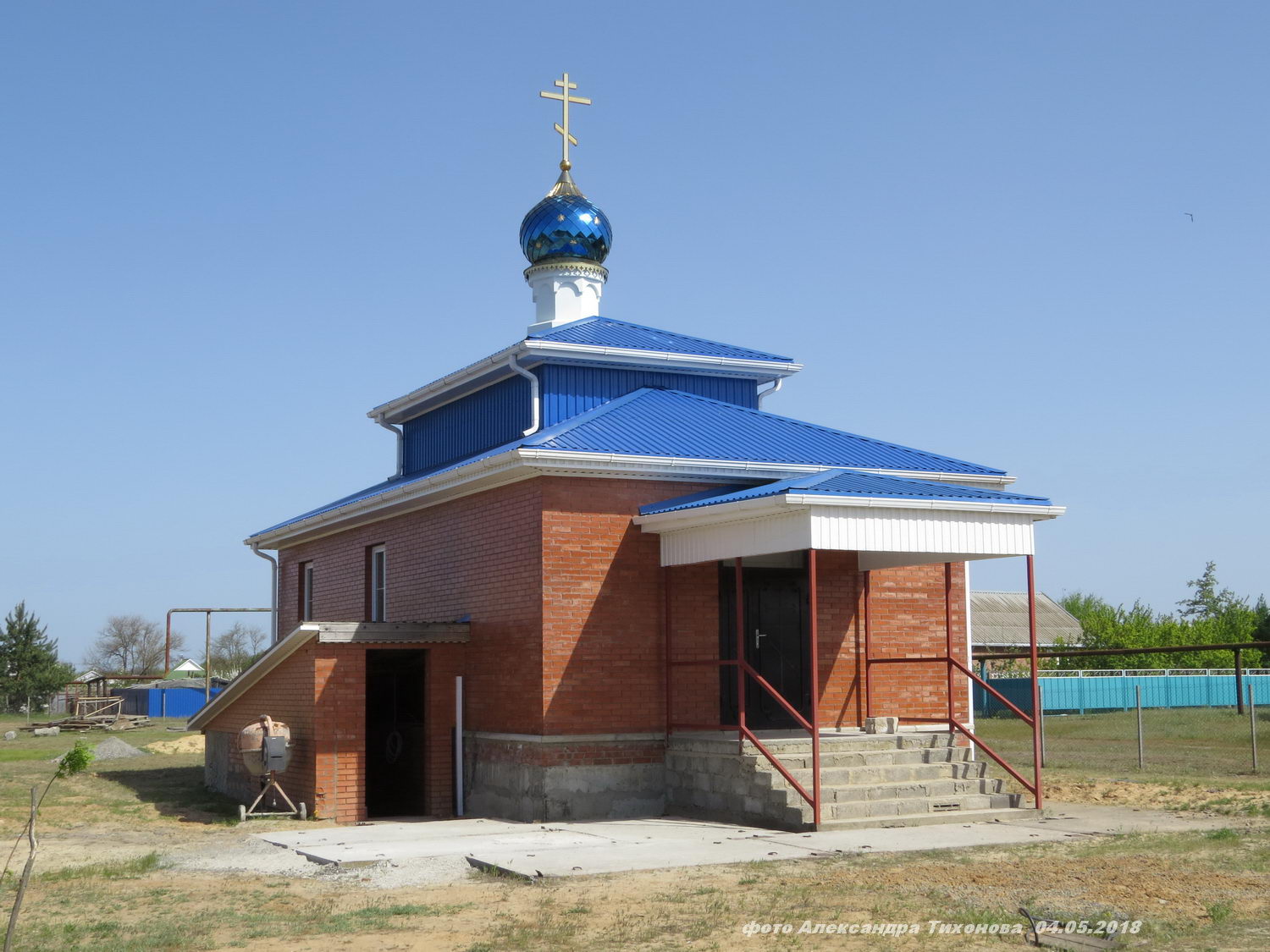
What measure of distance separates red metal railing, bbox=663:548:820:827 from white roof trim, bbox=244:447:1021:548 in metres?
1.10

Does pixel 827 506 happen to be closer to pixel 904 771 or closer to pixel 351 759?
pixel 904 771

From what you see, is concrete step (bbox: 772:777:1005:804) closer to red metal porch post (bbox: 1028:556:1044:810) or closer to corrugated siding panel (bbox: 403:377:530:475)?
red metal porch post (bbox: 1028:556:1044:810)

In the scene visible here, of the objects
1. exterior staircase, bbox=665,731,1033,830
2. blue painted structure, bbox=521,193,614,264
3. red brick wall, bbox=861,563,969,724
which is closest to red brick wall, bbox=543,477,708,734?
exterior staircase, bbox=665,731,1033,830

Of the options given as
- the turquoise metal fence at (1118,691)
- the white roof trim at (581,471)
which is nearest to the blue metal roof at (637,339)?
the white roof trim at (581,471)

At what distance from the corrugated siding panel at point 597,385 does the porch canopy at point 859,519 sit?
11.6 ft

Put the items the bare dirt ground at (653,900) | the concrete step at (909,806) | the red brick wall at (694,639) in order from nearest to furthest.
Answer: the bare dirt ground at (653,900)
the concrete step at (909,806)
the red brick wall at (694,639)

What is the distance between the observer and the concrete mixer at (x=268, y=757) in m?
15.5

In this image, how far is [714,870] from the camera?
10.8 metres

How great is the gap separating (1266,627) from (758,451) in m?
33.7

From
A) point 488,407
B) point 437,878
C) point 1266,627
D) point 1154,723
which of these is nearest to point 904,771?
point 437,878

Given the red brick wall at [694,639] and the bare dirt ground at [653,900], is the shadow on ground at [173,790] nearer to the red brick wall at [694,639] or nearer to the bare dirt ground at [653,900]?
the bare dirt ground at [653,900]

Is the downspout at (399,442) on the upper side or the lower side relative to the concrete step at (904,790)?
upper

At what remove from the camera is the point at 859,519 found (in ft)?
44.7

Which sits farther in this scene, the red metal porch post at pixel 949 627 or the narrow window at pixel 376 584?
the narrow window at pixel 376 584
